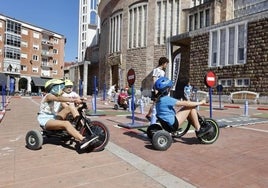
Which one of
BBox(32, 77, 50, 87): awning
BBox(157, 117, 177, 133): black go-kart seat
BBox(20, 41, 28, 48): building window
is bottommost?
BBox(157, 117, 177, 133): black go-kart seat

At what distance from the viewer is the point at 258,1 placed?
2756 centimetres

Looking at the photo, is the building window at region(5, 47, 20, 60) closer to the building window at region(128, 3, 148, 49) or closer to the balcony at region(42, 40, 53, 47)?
the balcony at region(42, 40, 53, 47)

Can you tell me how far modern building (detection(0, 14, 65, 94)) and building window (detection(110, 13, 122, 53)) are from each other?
61.5ft

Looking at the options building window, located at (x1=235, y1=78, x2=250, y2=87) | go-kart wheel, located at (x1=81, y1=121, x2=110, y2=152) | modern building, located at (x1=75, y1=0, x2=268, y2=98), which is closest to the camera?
go-kart wheel, located at (x1=81, y1=121, x2=110, y2=152)

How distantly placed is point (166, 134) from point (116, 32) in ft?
133

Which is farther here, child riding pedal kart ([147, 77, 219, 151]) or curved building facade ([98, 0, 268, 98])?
curved building facade ([98, 0, 268, 98])

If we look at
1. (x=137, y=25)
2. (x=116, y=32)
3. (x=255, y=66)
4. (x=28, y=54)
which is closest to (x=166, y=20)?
(x=137, y=25)

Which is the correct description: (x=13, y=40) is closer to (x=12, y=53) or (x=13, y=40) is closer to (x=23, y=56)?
(x=12, y=53)

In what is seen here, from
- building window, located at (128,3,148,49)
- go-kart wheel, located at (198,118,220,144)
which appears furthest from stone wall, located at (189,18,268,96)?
go-kart wheel, located at (198,118,220,144)

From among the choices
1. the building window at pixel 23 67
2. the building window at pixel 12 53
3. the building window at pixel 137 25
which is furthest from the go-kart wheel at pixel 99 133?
the building window at pixel 23 67

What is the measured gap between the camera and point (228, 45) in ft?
82.4

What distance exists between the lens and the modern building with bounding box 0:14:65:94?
56.9 m

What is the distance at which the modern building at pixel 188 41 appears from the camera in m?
23.1

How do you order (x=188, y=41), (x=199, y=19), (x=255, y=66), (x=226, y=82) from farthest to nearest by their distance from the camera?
(x=199, y=19) → (x=188, y=41) → (x=226, y=82) → (x=255, y=66)
